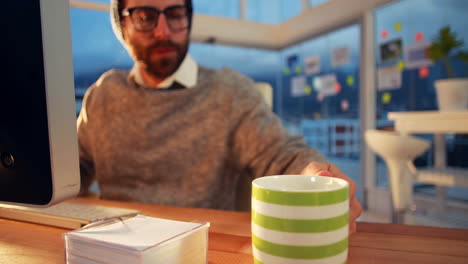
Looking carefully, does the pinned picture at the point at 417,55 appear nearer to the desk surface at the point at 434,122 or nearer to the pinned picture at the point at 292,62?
the desk surface at the point at 434,122

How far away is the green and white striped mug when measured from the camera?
311 mm

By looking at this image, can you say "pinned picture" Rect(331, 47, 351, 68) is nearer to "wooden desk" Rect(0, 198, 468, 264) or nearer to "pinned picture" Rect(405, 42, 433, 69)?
"pinned picture" Rect(405, 42, 433, 69)

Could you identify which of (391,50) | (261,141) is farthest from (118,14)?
(391,50)

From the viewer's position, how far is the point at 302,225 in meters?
0.31

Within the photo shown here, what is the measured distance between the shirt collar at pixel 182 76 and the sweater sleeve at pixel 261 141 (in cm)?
15

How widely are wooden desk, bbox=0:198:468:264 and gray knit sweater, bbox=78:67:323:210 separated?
386 millimetres

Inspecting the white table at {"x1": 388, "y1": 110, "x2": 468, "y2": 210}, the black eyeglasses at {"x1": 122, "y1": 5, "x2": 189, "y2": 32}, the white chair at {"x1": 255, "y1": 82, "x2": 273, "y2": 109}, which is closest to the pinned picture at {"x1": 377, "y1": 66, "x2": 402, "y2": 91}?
the white table at {"x1": 388, "y1": 110, "x2": 468, "y2": 210}

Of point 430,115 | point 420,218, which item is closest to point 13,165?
point 430,115

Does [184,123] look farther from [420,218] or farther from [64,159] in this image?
[420,218]

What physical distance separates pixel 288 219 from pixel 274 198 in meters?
0.02

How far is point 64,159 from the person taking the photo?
39cm

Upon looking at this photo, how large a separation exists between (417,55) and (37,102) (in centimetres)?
305

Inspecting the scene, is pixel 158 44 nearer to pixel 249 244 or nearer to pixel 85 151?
pixel 85 151

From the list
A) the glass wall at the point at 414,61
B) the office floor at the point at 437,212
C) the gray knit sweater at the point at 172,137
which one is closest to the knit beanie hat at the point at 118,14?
the gray knit sweater at the point at 172,137
